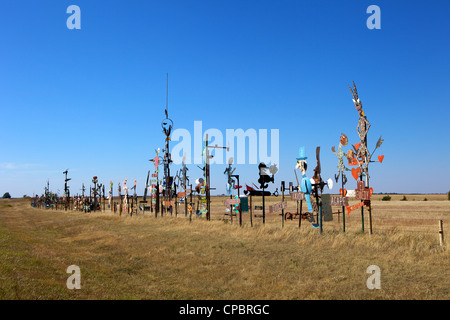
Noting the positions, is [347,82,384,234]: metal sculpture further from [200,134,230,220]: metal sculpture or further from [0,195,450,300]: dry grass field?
[200,134,230,220]: metal sculpture

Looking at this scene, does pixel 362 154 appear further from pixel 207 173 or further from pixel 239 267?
pixel 207 173

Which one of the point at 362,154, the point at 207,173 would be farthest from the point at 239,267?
the point at 207,173

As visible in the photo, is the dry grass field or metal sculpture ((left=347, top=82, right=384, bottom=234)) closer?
the dry grass field

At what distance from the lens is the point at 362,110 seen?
17.6m

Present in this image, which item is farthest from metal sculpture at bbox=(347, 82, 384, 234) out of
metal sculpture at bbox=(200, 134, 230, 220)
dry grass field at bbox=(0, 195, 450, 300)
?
metal sculpture at bbox=(200, 134, 230, 220)

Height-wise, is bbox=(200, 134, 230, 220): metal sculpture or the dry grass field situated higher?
bbox=(200, 134, 230, 220): metal sculpture

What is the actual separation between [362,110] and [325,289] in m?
10.9

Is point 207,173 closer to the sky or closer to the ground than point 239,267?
closer to the sky

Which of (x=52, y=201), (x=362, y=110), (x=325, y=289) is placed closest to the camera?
(x=325, y=289)

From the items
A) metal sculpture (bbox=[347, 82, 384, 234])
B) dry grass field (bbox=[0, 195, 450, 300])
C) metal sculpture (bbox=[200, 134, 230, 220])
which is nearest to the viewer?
dry grass field (bbox=[0, 195, 450, 300])

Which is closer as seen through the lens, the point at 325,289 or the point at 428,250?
the point at 325,289

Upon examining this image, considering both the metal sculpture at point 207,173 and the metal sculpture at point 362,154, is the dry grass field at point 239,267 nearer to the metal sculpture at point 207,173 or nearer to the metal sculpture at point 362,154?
the metal sculpture at point 362,154
